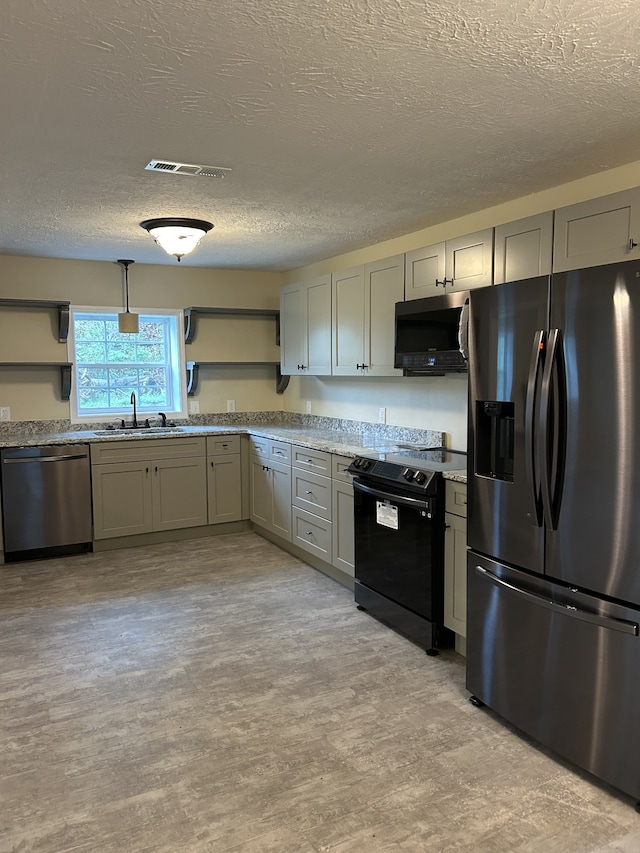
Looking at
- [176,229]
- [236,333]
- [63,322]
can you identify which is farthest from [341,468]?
[63,322]

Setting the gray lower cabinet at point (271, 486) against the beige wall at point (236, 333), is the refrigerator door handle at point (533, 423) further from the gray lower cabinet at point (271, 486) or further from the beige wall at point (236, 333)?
the gray lower cabinet at point (271, 486)

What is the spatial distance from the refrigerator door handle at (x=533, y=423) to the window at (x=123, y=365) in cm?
394

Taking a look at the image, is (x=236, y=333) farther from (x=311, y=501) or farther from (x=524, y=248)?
(x=524, y=248)

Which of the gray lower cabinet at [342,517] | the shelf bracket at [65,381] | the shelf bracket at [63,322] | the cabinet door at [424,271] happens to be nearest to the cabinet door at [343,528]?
the gray lower cabinet at [342,517]

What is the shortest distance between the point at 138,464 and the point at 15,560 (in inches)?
44.8

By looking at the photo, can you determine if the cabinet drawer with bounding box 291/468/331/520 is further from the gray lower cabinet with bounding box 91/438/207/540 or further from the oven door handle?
the gray lower cabinet with bounding box 91/438/207/540

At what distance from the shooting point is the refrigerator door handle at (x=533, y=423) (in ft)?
7.48

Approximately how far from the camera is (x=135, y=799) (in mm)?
2123

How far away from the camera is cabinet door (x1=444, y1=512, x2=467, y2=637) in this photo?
298 centimetres

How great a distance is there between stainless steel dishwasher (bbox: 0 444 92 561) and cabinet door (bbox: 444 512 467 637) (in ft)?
9.74

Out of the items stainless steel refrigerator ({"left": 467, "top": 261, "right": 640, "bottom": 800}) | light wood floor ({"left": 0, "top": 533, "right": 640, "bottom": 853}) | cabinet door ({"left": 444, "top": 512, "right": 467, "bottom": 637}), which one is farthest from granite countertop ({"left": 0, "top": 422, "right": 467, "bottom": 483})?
stainless steel refrigerator ({"left": 467, "top": 261, "right": 640, "bottom": 800})

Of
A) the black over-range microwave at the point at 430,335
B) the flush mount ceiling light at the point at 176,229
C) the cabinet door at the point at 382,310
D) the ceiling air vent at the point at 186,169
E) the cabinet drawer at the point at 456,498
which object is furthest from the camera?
the cabinet door at the point at 382,310

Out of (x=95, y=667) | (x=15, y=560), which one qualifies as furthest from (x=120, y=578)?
(x=95, y=667)

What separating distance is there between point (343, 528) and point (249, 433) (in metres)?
1.63
